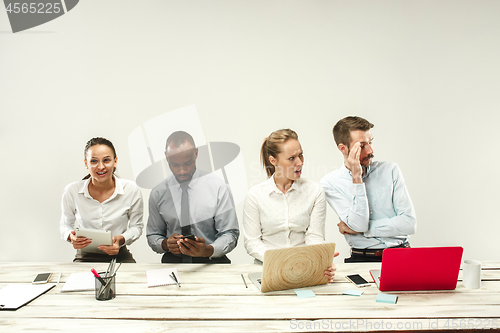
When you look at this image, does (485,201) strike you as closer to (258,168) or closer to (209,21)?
(258,168)

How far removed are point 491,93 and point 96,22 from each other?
12.2 ft

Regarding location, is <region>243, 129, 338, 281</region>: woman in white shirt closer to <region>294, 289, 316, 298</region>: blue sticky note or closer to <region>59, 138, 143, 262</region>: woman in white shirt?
<region>294, 289, 316, 298</region>: blue sticky note

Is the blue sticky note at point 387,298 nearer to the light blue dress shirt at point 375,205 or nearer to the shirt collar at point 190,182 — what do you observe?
the light blue dress shirt at point 375,205

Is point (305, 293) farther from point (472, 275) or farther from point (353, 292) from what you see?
point (472, 275)

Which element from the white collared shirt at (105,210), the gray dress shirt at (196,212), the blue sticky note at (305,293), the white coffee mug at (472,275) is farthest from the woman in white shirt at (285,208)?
the white collared shirt at (105,210)

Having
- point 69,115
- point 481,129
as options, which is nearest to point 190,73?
point 69,115

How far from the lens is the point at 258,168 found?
10.3 feet

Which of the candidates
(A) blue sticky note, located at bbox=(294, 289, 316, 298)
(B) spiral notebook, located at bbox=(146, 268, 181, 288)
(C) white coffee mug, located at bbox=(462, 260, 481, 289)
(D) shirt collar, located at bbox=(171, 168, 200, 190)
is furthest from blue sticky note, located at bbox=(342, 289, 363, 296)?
(D) shirt collar, located at bbox=(171, 168, 200, 190)

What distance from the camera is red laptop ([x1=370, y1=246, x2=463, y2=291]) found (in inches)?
55.2

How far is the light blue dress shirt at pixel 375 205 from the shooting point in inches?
86.1

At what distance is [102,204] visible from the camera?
2.36m

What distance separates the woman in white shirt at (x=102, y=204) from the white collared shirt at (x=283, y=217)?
34.2 inches

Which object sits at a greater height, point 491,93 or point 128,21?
point 128,21

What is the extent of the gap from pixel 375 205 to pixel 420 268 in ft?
→ 3.02
